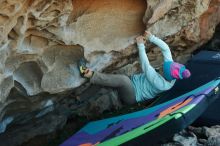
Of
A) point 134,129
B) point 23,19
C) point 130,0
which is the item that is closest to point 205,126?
point 134,129

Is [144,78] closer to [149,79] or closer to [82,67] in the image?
[149,79]

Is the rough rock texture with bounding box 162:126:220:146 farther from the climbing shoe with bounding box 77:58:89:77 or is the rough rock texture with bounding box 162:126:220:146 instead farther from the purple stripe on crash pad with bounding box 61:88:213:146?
the climbing shoe with bounding box 77:58:89:77

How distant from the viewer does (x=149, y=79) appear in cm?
440

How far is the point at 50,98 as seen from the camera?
4441 millimetres

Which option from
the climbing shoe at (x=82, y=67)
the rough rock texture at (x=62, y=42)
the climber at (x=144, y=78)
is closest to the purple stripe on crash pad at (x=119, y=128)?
the climber at (x=144, y=78)

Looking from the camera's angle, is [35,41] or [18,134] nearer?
[35,41]

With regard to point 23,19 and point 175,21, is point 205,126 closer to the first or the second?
point 175,21

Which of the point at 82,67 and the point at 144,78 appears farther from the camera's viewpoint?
the point at 144,78

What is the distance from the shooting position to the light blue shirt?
171 inches

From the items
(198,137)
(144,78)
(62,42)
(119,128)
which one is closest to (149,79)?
(144,78)

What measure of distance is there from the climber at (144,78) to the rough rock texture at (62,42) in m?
0.09

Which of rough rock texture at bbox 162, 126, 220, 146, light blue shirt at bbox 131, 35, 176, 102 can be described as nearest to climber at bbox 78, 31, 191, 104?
light blue shirt at bbox 131, 35, 176, 102

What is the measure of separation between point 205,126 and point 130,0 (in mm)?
1432

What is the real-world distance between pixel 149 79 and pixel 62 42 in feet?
3.28
